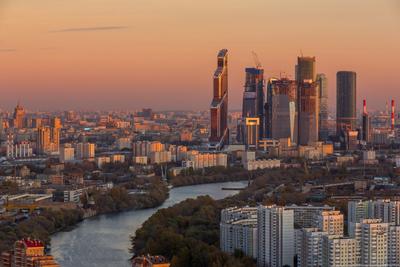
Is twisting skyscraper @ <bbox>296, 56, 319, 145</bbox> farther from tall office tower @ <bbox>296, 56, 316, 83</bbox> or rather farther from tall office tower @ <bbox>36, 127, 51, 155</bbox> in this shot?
tall office tower @ <bbox>36, 127, 51, 155</bbox>

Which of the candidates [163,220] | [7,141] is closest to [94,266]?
[163,220]

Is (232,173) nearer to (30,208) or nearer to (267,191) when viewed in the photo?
(267,191)

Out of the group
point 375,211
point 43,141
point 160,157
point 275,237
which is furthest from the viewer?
point 43,141

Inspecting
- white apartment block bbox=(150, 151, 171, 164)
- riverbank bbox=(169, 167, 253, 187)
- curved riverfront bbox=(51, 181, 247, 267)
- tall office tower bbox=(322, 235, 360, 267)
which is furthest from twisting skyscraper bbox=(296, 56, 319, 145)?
tall office tower bbox=(322, 235, 360, 267)

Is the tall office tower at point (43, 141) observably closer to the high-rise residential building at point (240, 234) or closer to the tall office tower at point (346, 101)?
the tall office tower at point (346, 101)

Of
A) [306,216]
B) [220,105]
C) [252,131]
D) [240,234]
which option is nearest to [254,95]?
[252,131]

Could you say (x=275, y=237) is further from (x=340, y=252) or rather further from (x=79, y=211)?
(x=79, y=211)
